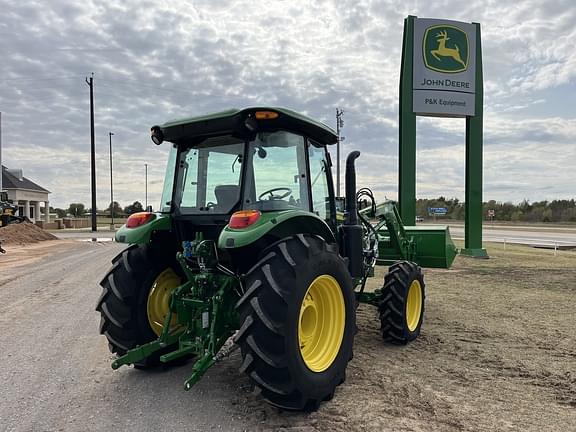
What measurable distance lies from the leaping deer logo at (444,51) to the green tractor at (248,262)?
13.4m

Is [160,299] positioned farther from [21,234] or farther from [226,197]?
[21,234]

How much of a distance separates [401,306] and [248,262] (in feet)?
7.95

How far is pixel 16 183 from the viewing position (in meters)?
47.2

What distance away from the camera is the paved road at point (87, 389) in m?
3.66

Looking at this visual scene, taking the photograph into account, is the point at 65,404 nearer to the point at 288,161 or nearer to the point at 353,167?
the point at 288,161

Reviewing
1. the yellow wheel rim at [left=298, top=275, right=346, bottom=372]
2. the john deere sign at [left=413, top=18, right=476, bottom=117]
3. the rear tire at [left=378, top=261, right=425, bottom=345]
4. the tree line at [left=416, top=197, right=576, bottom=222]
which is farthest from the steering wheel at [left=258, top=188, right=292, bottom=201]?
the tree line at [left=416, top=197, right=576, bottom=222]

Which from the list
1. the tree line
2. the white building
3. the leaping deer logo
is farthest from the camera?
the tree line

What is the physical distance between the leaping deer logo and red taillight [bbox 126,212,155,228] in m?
14.7

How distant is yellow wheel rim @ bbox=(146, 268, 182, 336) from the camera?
188 inches

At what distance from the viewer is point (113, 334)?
455cm

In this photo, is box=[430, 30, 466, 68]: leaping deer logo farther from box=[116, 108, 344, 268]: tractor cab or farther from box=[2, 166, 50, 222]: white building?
box=[2, 166, 50, 222]: white building

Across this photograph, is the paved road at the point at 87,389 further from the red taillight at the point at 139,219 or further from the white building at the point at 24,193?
the white building at the point at 24,193

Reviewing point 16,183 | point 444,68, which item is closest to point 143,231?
point 444,68

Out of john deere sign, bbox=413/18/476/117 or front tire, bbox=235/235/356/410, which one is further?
john deere sign, bbox=413/18/476/117
